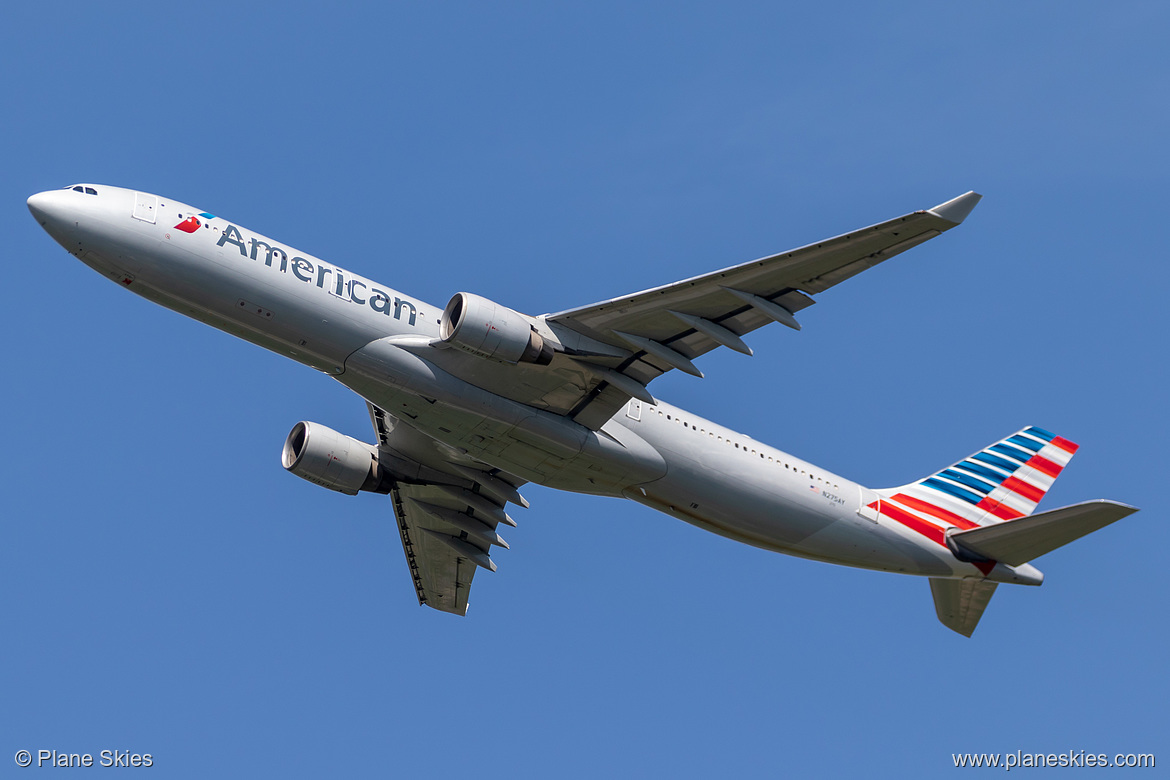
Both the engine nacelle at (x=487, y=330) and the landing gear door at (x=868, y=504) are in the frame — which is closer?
the engine nacelle at (x=487, y=330)

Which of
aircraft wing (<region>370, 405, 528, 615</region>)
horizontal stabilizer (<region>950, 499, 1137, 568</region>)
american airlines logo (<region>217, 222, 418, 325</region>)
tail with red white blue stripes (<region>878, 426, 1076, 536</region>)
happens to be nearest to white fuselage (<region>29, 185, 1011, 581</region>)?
american airlines logo (<region>217, 222, 418, 325</region>)

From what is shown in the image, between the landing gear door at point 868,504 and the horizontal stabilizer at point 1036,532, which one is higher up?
the landing gear door at point 868,504

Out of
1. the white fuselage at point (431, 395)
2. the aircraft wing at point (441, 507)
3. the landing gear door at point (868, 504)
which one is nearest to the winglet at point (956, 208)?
the white fuselage at point (431, 395)

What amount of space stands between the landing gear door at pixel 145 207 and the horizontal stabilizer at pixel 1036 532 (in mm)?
24545

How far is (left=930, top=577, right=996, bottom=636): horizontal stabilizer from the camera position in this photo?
125 ft

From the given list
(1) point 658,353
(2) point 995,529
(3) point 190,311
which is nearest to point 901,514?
(2) point 995,529

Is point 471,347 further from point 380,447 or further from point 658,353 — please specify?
point 380,447

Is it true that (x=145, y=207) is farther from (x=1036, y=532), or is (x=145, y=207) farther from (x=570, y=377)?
(x=1036, y=532)

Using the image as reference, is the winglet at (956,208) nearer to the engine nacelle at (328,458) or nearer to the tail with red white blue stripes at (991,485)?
the tail with red white blue stripes at (991,485)

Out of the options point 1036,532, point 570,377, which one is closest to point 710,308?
point 570,377

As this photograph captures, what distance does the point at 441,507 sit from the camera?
3959 cm

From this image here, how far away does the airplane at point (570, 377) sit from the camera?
1120 inches

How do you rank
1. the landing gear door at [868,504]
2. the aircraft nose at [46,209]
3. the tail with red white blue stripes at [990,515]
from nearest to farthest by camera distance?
1. the aircraft nose at [46,209]
2. the tail with red white blue stripes at [990,515]
3. the landing gear door at [868,504]

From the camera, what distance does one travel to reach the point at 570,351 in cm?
3019
